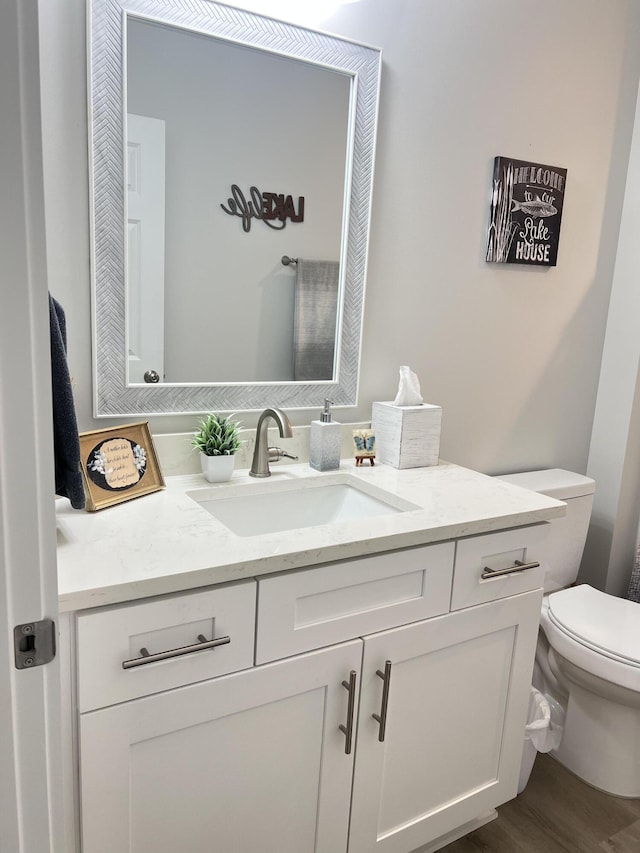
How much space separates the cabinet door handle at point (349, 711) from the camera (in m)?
1.25

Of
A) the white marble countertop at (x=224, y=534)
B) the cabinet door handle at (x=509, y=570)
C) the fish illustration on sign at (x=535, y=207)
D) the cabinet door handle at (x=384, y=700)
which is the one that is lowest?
the cabinet door handle at (x=384, y=700)

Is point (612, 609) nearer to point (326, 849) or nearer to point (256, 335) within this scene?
point (326, 849)

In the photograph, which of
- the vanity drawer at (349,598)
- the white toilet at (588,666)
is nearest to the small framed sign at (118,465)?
the vanity drawer at (349,598)

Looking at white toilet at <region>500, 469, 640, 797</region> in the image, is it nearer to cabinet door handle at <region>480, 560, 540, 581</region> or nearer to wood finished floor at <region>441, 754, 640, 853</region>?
wood finished floor at <region>441, 754, 640, 853</region>

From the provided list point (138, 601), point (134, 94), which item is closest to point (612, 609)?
point (138, 601)

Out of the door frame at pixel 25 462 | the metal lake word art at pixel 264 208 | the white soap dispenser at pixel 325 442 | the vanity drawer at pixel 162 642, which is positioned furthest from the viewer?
the white soap dispenser at pixel 325 442

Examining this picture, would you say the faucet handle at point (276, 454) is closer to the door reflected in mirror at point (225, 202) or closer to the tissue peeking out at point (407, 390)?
the door reflected in mirror at point (225, 202)

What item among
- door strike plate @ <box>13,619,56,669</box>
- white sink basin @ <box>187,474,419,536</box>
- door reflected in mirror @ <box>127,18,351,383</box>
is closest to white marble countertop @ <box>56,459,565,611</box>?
white sink basin @ <box>187,474,419,536</box>

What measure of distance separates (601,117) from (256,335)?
1.39m

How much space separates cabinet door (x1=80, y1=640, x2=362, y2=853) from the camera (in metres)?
1.06

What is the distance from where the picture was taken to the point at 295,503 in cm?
160

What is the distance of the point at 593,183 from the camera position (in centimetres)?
215

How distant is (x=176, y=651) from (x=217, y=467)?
0.53m

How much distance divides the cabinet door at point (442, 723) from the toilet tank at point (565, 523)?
0.57m
